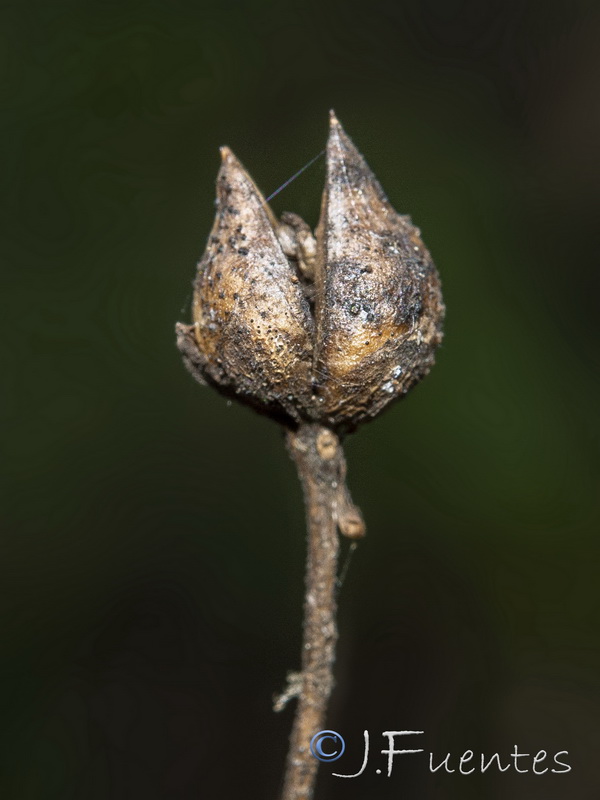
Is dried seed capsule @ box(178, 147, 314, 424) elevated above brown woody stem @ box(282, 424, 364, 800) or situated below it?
above

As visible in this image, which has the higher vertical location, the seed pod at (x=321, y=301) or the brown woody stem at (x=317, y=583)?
the seed pod at (x=321, y=301)

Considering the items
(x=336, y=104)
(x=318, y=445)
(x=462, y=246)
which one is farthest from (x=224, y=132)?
(x=318, y=445)

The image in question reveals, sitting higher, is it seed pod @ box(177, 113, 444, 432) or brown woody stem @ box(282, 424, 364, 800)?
seed pod @ box(177, 113, 444, 432)

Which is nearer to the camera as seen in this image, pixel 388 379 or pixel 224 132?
pixel 388 379

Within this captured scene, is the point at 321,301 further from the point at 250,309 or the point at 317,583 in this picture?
the point at 317,583

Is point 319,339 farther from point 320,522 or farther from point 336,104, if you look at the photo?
point 336,104
